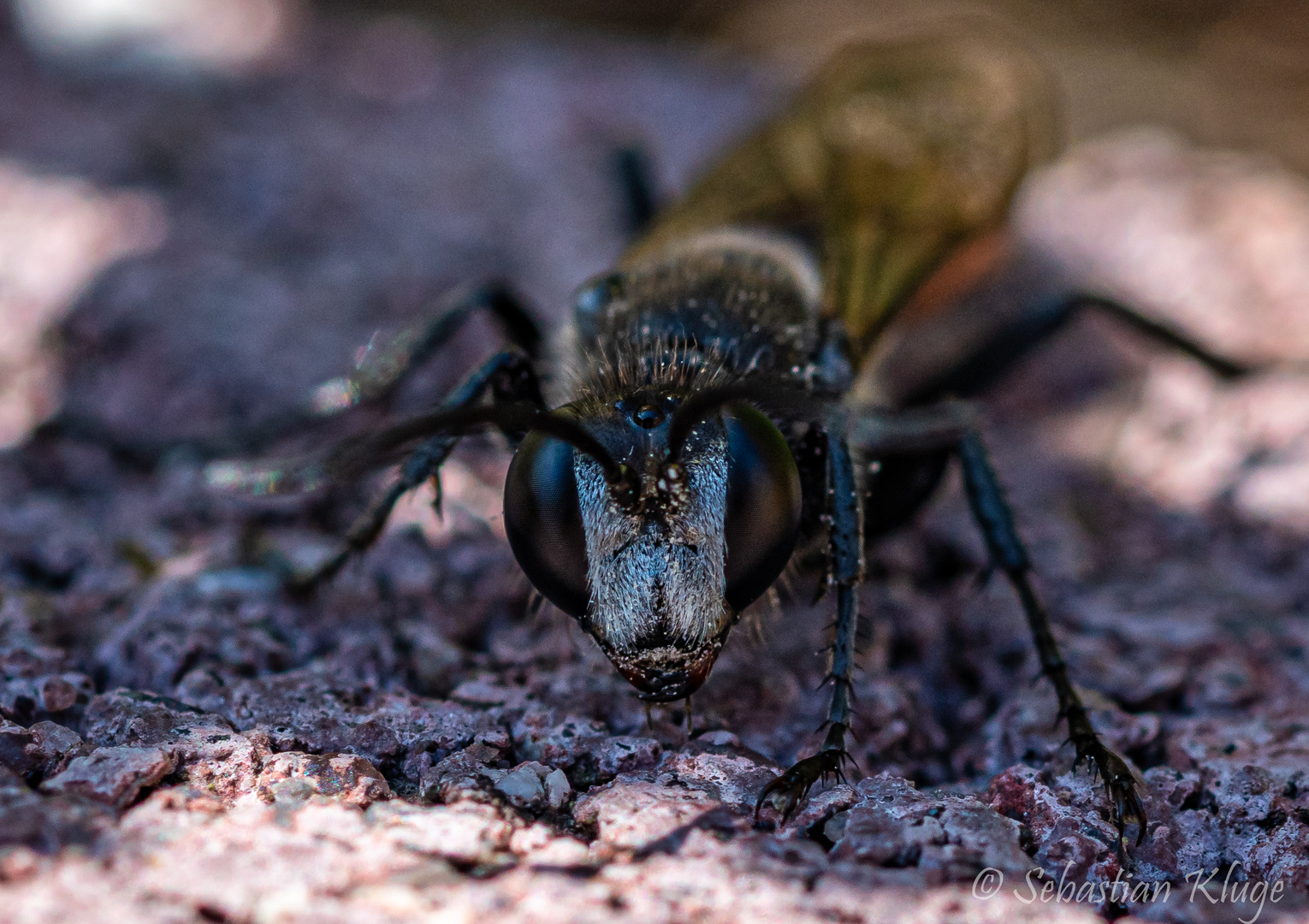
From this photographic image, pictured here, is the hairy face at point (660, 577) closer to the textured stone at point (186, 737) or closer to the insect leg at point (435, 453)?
the insect leg at point (435, 453)

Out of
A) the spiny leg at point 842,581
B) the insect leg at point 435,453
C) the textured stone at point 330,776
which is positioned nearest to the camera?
the textured stone at point 330,776

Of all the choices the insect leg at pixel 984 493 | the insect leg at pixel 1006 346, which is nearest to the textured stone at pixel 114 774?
the insect leg at pixel 984 493

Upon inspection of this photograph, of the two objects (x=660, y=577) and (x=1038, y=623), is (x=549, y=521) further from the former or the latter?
(x=1038, y=623)

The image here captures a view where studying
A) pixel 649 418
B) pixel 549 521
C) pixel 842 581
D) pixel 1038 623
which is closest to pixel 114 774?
pixel 549 521

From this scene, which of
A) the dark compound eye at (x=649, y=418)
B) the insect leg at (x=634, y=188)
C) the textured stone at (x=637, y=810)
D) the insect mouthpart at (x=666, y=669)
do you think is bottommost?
the textured stone at (x=637, y=810)

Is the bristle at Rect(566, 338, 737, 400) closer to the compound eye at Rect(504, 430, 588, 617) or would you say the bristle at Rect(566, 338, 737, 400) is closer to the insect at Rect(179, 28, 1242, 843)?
the insect at Rect(179, 28, 1242, 843)

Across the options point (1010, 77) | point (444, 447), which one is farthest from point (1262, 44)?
point (444, 447)
